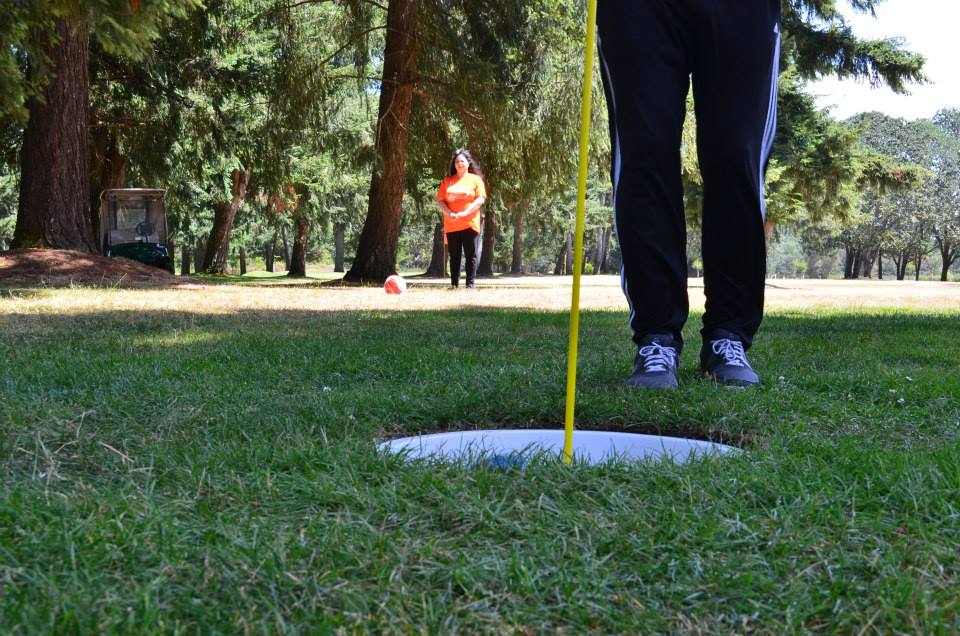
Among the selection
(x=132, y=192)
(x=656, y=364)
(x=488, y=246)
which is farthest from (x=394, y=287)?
(x=488, y=246)

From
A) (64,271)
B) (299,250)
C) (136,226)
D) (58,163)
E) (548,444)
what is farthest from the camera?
(299,250)

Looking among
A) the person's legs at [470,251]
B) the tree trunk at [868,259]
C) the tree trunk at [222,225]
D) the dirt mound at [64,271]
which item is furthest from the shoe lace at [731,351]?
the tree trunk at [868,259]

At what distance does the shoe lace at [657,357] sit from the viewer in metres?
3.37

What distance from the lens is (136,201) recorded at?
24.2m

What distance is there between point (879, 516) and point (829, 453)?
498mm

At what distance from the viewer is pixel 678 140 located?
3.45 meters

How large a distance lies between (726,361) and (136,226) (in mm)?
23519

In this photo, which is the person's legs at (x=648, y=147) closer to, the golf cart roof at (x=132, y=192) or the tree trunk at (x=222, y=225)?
the golf cart roof at (x=132, y=192)

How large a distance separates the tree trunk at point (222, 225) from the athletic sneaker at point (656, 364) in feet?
95.6

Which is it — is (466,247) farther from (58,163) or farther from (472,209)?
(58,163)

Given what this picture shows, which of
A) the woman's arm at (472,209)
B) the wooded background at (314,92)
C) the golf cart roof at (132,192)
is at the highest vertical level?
the wooded background at (314,92)

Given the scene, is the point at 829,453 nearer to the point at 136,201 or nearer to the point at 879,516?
the point at 879,516

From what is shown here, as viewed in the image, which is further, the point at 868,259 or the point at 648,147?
the point at 868,259

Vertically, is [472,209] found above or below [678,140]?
above
